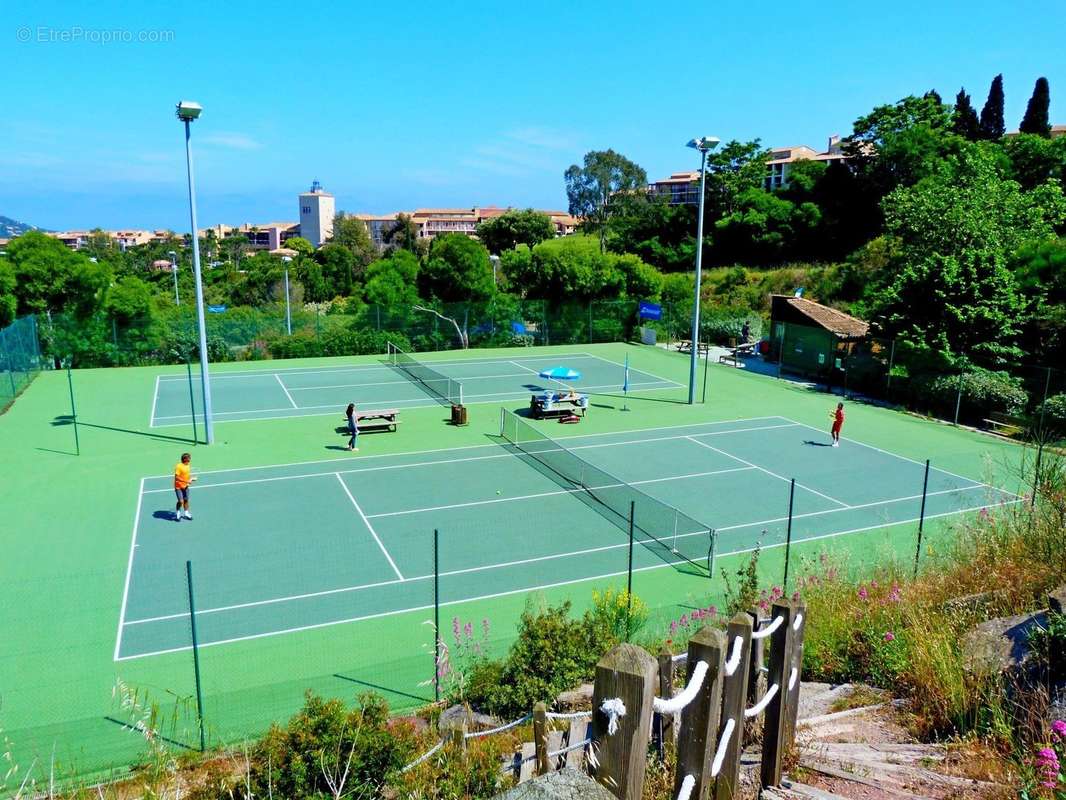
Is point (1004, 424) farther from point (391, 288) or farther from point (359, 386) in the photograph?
point (391, 288)

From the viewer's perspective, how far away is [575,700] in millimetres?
7465

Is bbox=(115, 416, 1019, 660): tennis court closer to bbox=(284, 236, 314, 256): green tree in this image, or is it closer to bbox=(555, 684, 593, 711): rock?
bbox=(555, 684, 593, 711): rock

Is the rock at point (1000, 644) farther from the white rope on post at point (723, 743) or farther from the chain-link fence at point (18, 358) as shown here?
the chain-link fence at point (18, 358)

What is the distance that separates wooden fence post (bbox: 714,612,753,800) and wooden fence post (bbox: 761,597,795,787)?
50cm

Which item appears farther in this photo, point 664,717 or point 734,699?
point 664,717

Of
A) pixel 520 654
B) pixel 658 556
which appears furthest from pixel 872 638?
pixel 658 556

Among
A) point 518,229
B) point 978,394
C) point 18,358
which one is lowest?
point 978,394

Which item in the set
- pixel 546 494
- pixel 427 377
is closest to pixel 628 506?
pixel 546 494

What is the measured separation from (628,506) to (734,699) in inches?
510

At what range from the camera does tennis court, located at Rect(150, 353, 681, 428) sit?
2622 cm

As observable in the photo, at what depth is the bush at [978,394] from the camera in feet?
81.2

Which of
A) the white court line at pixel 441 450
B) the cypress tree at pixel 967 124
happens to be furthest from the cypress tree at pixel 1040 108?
the white court line at pixel 441 450

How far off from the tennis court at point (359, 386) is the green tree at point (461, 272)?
231 inches

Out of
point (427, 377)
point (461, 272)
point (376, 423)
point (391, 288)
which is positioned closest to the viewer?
point (376, 423)
